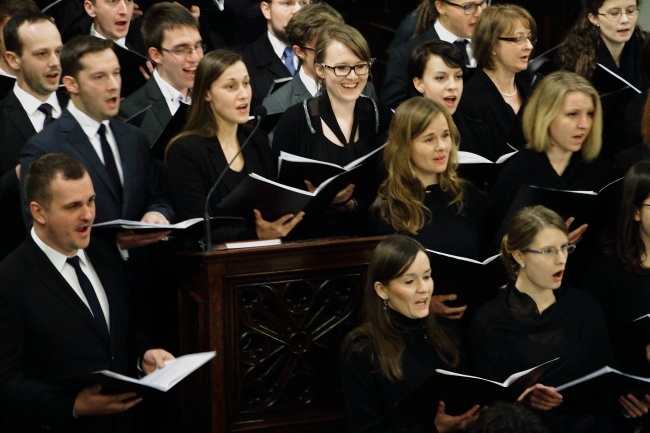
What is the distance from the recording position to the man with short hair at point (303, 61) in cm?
491

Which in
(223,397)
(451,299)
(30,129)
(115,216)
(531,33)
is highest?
(531,33)

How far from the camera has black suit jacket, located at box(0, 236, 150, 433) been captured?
10.7ft

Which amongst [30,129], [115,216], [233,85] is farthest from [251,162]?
[30,129]

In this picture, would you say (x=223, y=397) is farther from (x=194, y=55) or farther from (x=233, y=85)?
(x=194, y=55)

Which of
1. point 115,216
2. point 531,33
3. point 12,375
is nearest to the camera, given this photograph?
point 12,375

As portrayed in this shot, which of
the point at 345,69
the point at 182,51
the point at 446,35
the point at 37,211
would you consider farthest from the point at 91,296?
the point at 446,35

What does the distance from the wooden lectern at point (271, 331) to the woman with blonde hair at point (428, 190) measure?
0.81 ft

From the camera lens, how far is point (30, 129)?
438cm

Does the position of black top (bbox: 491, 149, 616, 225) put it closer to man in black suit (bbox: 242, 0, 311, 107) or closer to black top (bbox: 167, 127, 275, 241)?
black top (bbox: 167, 127, 275, 241)

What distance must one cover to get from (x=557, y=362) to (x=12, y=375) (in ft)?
5.83

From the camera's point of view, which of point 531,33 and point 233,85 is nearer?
point 233,85

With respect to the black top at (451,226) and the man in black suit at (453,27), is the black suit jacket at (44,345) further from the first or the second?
the man in black suit at (453,27)

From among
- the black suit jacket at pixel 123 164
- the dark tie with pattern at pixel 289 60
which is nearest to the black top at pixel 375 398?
the black suit jacket at pixel 123 164

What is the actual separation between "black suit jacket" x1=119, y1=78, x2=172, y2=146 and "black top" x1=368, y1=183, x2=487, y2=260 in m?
1.25
